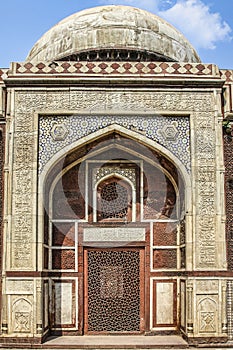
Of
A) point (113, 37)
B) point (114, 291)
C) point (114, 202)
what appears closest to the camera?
point (114, 291)

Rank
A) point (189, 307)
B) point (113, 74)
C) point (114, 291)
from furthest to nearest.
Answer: point (114, 291)
point (113, 74)
point (189, 307)

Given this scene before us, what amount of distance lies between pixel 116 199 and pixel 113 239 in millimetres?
726

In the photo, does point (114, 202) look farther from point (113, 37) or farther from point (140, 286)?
point (113, 37)

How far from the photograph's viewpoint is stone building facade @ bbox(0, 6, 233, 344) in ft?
30.7

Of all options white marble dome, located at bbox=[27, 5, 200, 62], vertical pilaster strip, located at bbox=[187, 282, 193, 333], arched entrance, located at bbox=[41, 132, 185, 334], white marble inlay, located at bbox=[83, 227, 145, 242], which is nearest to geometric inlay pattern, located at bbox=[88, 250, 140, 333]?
arched entrance, located at bbox=[41, 132, 185, 334]

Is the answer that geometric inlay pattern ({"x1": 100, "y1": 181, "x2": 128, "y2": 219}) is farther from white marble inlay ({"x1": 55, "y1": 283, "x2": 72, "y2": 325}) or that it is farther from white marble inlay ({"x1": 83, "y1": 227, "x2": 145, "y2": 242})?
white marble inlay ({"x1": 55, "y1": 283, "x2": 72, "y2": 325})

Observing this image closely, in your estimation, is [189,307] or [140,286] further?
[140,286]

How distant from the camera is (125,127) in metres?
9.74

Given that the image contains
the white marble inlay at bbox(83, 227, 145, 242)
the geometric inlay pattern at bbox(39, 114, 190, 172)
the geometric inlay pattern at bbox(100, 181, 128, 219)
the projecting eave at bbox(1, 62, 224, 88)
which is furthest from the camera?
the geometric inlay pattern at bbox(100, 181, 128, 219)

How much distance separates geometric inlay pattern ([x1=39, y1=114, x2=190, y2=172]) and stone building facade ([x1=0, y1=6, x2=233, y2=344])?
2 centimetres

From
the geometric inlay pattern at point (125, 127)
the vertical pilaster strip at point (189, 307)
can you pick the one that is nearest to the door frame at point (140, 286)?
the vertical pilaster strip at point (189, 307)

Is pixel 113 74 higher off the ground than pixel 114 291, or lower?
higher

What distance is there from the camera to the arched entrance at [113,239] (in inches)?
391

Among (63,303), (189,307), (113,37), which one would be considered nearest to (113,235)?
(63,303)
